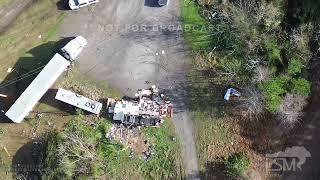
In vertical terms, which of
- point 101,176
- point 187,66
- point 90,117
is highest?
point 187,66

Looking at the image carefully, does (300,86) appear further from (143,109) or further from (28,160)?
(28,160)

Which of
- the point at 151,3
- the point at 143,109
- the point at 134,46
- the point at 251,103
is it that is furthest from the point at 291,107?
the point at 151,3

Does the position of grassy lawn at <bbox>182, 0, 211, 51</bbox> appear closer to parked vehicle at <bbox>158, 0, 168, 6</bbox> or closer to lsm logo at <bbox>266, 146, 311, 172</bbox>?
parked vehicle at <bbox>158, 0, 168, 6</bbox>

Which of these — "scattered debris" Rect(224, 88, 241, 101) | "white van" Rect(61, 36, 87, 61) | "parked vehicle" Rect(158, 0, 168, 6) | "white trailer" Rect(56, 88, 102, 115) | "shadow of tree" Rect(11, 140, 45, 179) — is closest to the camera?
"white trailer" Rect(56, 88, 102, 115)

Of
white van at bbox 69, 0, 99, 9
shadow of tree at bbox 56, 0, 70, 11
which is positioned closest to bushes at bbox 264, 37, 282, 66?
white van at bbox 69, 0, 99, 9

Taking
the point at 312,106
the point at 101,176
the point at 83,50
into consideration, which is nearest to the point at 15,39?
the point at 83,50

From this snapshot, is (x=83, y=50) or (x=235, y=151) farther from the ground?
(x=83, y=50)

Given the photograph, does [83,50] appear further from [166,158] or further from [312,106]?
[312,106]

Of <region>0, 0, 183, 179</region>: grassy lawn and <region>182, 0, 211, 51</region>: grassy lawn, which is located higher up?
<region>182, 0, 211, 51</region>: grassy lawn

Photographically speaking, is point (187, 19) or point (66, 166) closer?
point (66, 166)
